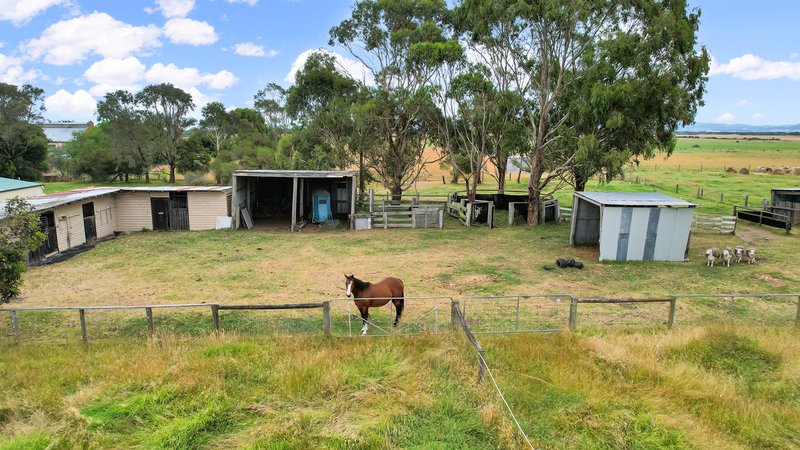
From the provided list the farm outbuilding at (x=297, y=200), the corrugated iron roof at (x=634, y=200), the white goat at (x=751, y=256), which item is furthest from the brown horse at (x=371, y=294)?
the farm outbuilding at (x=297, y=200)

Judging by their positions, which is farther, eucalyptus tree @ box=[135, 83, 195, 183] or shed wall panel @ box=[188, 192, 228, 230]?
eucalyptus tree @ box=[135, 83, 195, 183]

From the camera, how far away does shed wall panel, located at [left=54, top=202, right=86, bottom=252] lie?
18.1 m

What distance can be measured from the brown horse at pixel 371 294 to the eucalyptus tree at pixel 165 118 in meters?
47.3

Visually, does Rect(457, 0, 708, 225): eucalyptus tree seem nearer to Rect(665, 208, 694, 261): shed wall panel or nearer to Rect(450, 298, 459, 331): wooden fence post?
Rect(665, 208, 694, 261): shed wall panel

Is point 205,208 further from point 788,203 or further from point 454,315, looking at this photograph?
point 788,203

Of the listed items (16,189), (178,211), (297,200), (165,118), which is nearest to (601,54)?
(297,200)

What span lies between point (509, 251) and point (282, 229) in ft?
39.8

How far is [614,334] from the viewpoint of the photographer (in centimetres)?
901

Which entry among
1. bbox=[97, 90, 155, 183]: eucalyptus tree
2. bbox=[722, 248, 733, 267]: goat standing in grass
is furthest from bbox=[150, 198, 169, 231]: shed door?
bbox=[97, 90, 155, 183]: eucalyptus tree

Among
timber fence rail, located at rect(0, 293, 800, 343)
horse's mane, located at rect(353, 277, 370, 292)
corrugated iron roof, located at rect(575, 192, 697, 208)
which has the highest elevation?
corrugated iron roof, located at rect(575, 192, 697, 208)

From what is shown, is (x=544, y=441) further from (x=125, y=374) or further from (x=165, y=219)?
(x=165, y=219)

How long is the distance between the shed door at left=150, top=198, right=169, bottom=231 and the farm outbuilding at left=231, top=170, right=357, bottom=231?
3625 mm

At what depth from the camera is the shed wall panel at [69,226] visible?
18.1 m

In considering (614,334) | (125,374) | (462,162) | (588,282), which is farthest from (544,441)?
(462,162)
